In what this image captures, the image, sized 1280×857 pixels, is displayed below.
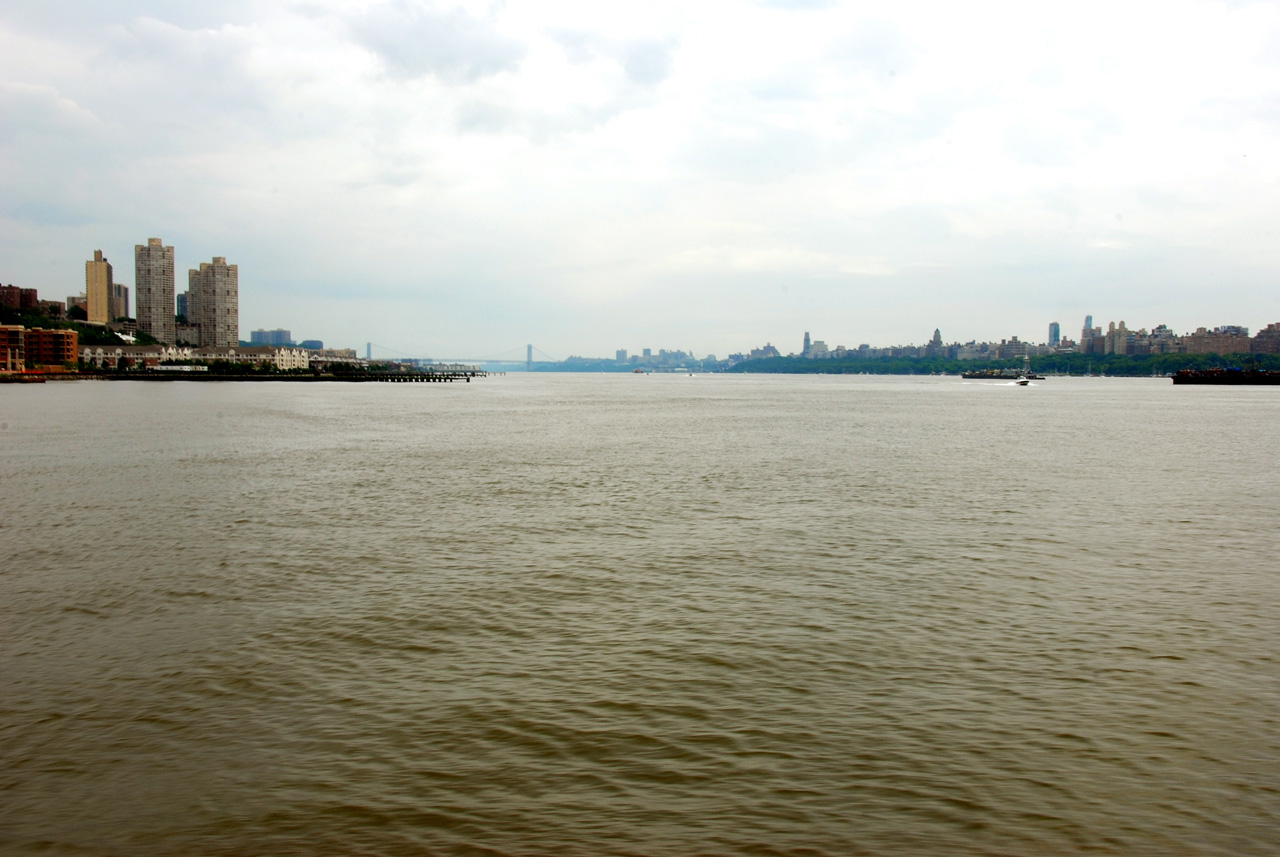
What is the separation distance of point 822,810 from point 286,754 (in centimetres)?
588

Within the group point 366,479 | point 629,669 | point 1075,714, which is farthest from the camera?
point 366,479

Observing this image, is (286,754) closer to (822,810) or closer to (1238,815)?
(822,810)

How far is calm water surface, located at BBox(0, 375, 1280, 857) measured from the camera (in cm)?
812

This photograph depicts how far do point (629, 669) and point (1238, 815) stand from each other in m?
7.09

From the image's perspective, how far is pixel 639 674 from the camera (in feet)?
38.5

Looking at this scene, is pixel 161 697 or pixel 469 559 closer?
pixel 161 697

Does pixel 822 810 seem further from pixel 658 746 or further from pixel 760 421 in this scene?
pixel 760 421

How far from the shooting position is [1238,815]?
8.13 m

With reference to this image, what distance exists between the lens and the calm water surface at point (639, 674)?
26.7 feet

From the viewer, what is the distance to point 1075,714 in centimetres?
1044

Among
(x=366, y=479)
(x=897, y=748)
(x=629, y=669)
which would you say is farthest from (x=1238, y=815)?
(x=366, y=479)

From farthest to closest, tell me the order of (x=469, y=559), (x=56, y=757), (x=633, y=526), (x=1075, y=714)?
(x=633, y=526), (x=469, y=559), (x=1075, y=714), (x=56, y=757)

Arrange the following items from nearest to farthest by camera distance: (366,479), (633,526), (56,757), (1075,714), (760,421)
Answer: (56,757) < (1075,714) < (633,526) < (366,479) < (760,421)

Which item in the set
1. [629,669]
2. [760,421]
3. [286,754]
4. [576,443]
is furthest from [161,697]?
[760,421]
